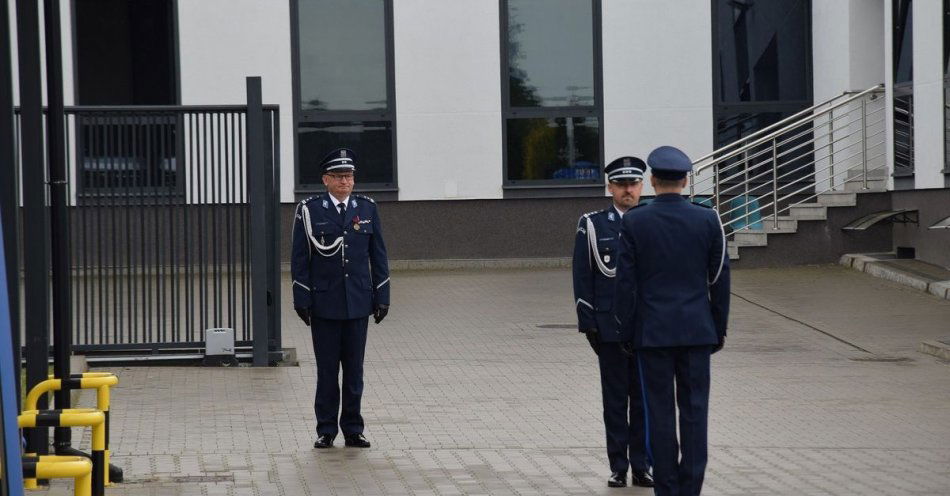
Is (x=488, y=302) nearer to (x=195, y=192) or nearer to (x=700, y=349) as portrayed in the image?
(x=195, y=192)

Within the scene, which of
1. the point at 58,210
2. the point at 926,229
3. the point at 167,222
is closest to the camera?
the point at 58,210

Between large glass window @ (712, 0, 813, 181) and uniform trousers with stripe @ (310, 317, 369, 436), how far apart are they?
1497cm

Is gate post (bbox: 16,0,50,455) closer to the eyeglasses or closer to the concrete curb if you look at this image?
the eyeglasses

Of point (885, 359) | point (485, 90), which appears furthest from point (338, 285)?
point (485, 90)

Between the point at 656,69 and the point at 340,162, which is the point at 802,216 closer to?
the point at 656,69

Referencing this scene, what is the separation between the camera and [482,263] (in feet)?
75.8

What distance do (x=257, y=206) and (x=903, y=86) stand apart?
10.3m

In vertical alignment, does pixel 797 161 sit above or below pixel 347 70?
below

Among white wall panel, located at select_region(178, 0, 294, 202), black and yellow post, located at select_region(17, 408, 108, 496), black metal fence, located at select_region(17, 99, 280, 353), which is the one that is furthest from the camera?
white wall panel, located at select_region(178, 0, 294, 202)

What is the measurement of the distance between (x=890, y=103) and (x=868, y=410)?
10392 millimetres

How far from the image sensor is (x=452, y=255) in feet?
75.9

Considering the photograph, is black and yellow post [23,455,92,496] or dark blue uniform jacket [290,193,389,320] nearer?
black and yellow post [23,455,92,496]

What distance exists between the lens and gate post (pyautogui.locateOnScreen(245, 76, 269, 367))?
1244 cm

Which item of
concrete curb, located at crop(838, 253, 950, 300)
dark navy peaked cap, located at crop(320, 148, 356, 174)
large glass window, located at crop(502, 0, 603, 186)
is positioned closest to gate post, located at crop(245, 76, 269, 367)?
dark navy peaked cap, located at crop(320, 148, 356, 174)
